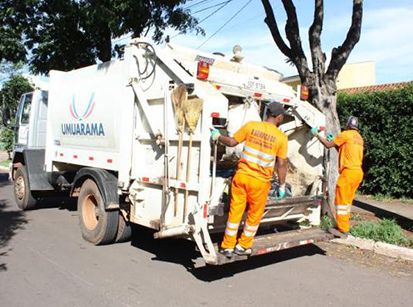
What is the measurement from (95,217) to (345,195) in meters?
3.45

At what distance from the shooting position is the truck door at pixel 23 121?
29.9ft

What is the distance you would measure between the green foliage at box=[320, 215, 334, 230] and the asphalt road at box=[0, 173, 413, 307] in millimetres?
343

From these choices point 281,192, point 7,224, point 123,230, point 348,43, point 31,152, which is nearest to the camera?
point 281,192

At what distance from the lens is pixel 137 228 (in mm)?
7047

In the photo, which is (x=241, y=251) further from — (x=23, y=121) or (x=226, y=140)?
(x=23, y=121)

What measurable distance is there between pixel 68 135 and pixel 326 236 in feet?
14.1

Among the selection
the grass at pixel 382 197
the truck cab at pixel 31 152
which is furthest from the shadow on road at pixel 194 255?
the grass at pixel 382 197

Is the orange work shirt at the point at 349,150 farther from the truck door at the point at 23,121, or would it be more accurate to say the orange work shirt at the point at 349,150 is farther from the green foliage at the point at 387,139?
the truck door at the point at 23,121

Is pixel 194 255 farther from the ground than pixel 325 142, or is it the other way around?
pixel 325 142

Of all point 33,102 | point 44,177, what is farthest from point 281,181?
point 33,102

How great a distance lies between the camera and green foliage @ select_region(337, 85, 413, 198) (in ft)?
34.0

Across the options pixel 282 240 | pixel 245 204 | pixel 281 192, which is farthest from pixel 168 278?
pixel 281 192

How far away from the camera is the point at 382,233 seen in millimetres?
6672

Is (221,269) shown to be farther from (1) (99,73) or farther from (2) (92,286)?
(1) (99,73)
